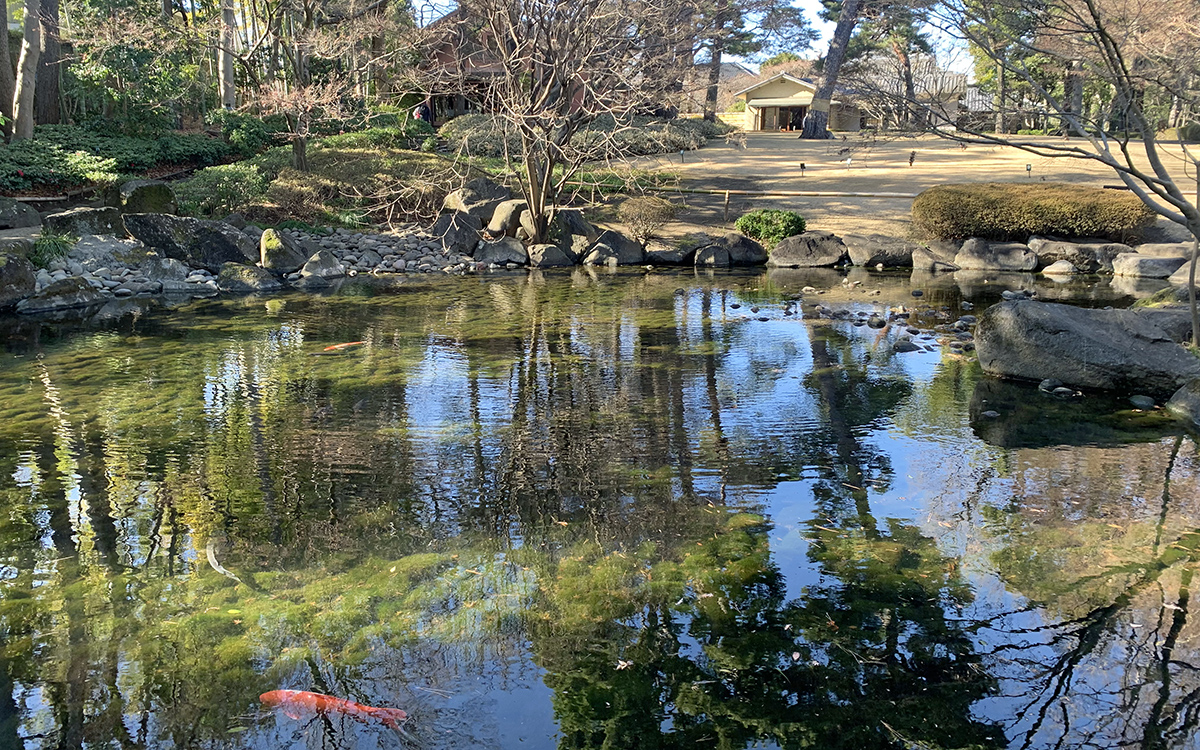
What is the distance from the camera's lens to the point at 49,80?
22344 millimetres

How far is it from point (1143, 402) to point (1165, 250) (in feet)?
31.1

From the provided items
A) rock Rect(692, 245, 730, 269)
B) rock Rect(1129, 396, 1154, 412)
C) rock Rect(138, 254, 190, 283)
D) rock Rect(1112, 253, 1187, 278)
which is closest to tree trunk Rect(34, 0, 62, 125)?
rock Rect(138, 254, 190, 283)

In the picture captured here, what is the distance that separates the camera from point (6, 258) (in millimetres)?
12578

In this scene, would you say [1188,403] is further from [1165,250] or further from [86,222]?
[86,222]

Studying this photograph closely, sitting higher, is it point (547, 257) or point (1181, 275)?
point (547, 257)

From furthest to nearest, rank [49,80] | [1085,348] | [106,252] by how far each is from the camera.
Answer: [49,80]
[106,252]
[1085,348]

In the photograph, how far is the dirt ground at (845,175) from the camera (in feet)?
63.7

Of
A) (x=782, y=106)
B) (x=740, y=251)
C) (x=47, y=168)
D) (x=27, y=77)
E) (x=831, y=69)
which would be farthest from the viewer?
(x=782, y=106)

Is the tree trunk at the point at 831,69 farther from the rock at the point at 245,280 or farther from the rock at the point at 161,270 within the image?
the rock at the point at 161,270

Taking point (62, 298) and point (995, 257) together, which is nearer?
point (62, 298)

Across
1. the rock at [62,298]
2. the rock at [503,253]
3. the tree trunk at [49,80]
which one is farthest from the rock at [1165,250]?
the tree trunk at [49,80]

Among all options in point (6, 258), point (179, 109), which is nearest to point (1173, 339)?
point (6, 258)

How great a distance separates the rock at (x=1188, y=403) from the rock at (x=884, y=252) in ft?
32.3

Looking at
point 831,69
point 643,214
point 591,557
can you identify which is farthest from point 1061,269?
point 831,69
